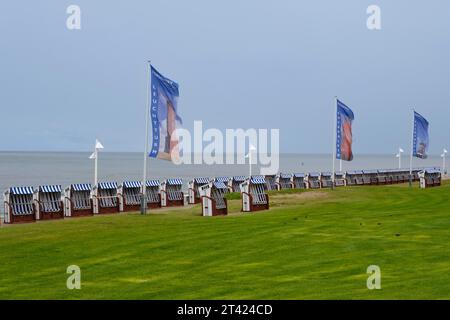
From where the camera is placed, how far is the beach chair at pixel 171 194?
3688cm

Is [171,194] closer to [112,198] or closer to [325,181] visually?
[112,198]

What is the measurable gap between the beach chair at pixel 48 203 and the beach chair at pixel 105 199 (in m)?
2.78

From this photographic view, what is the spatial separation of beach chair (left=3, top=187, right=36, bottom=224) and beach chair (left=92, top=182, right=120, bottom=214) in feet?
14.0

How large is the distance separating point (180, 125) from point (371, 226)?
36.4 ft

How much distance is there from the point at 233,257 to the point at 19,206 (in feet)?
46.1

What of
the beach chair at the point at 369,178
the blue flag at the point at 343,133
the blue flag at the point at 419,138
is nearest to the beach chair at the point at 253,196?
the blue flag at the point at 343,133

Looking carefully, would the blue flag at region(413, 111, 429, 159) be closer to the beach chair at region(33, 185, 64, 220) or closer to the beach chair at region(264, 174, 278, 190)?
the beach chair at region(264, 174, 278, 190)

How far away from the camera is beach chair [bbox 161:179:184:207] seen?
Answer: 1452 inches

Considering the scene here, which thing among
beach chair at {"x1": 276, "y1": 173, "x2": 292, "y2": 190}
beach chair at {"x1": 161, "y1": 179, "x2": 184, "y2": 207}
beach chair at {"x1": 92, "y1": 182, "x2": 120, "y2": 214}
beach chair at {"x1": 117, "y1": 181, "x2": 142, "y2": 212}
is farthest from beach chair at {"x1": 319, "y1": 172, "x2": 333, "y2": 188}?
beach chair at {"x1": 92, "y1": 182, "x2": 120, "y2": 214}

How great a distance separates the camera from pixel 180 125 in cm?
3055

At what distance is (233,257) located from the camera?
1675cm

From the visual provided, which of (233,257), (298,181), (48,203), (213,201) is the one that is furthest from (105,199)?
(298,181)

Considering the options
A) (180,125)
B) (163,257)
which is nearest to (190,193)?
(180,125)
